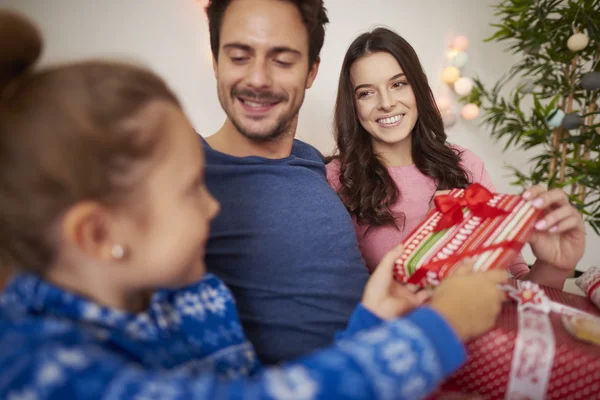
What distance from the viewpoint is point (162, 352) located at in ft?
1.98

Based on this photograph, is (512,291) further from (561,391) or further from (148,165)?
(148,165)

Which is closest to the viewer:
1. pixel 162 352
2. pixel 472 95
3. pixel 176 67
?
pixel 162 352

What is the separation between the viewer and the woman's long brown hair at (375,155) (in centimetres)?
156

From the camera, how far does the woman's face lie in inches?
62.8

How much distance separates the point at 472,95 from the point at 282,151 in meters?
1.68

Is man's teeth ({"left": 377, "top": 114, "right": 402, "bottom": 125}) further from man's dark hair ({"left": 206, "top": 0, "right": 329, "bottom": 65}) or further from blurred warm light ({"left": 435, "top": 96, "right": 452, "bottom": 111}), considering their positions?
blurred warm light ({"left": 435, "top": 96, "right": 452, "bottom": 111})

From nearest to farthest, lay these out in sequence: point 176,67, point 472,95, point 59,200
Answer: point 59,200 → point 176,67 → point 472,95

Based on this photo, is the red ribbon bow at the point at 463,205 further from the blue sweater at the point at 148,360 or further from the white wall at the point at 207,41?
the white wall at the point at 207,41

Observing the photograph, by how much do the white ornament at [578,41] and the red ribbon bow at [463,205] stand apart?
1451 millimetres

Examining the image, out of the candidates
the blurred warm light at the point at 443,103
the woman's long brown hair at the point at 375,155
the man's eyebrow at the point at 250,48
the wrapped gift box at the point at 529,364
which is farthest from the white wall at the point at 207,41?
the wrapped gift box at the point at 529,364

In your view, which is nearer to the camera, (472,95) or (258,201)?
(258,201)

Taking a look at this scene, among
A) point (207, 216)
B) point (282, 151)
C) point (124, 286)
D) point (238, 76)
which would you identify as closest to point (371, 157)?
point (282, 151)

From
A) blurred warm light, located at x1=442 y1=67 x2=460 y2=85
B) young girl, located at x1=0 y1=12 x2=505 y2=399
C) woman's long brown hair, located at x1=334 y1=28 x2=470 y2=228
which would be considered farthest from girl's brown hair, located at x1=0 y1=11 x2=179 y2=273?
blurred warm light, located at x1=442 y1=67 x2=460 y2=85

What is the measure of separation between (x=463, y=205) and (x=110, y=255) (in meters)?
0.91
